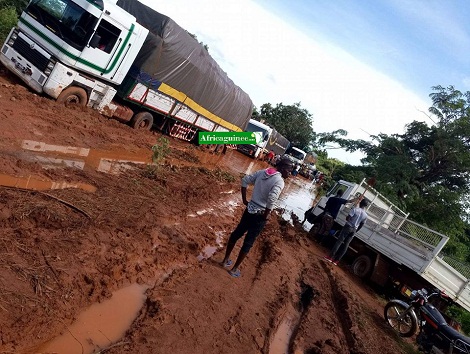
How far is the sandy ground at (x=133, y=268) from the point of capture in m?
3.23

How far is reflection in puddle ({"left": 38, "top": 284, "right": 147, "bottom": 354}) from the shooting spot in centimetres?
292

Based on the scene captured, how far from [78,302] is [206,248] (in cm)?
294

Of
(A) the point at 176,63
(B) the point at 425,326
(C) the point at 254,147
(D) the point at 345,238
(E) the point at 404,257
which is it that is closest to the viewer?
(B) the point at 425,326

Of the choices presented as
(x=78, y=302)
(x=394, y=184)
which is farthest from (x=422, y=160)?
(x=78, y=302)

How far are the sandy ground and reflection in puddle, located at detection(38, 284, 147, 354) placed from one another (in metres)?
0.01

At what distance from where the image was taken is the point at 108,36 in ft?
34.1

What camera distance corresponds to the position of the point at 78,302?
11.1 feet

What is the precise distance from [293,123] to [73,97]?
1716 inches

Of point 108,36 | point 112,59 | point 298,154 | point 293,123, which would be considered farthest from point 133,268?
point 293,123

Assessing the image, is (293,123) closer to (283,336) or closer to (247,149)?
(247,149)

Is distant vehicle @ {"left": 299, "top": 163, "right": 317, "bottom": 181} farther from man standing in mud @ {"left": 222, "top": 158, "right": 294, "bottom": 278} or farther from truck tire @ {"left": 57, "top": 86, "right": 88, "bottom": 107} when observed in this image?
man standing in mud @ {"left": 222, "top": 158, "right": 294, "bottom": 278}

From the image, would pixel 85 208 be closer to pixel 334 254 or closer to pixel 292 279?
pixel 292 279

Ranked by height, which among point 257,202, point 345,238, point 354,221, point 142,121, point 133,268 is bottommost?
point 133,268

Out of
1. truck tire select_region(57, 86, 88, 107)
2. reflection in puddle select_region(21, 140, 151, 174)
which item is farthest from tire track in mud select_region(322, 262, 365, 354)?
truck tire select_region(57, 86, 88, 107)
